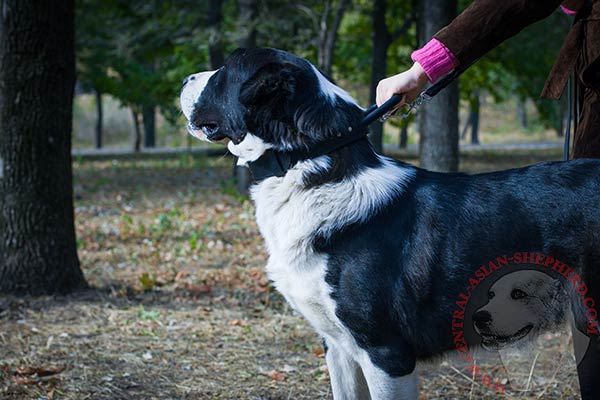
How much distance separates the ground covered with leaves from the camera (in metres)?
4.16

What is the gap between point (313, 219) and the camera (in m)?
2.86

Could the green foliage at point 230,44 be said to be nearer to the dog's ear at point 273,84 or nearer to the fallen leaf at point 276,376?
the fallen leaf at point 276,376

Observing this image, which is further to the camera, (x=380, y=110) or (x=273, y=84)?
(x=273, y=84)

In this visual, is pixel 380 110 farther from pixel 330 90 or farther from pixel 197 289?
pixel 197 289

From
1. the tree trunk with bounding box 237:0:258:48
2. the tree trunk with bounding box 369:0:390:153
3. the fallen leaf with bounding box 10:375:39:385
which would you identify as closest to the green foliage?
the tree trunk with bounding box 237:0:258:48

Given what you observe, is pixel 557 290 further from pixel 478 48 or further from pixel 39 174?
pixel 39 174

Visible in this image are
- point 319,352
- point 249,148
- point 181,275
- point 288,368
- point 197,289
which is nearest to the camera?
point 249,148

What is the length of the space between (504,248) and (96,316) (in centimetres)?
365

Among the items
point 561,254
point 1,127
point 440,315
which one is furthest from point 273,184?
point 1,127

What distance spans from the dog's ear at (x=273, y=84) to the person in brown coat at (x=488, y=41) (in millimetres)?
353

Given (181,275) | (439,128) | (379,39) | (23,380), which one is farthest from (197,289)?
(379,39)

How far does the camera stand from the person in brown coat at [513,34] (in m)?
2.68

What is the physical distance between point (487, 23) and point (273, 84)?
33.4 inches

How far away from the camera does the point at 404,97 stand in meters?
2.80
